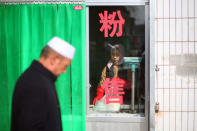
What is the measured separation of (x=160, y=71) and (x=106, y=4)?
1.54 meters

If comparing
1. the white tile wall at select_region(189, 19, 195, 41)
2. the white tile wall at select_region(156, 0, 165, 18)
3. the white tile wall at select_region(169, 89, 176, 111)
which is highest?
the white tile wall at select_region(156, 0, 165, 18)

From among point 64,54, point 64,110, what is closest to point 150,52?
point 64,110

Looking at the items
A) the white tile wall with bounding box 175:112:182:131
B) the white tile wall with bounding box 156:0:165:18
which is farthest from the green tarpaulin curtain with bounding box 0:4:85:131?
the white tile wall with bounding box 175:112:182:131

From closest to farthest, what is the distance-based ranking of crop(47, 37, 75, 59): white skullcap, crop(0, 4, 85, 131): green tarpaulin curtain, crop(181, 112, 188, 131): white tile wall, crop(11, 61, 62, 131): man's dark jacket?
crop(11, 61, 62, 131): man's dark jacket
crop(47, 37, 75, 59): white skullcap
crop(0, 4, 85, 131): green tarpaulin curtain
crop(181, 112, 188, 131): white tile wall

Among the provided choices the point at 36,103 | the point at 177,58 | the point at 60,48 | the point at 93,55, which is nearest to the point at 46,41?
the point at 93,55

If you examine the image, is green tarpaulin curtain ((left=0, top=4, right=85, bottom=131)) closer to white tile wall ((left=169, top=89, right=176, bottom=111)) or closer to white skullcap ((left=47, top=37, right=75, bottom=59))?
white tile wall ((left=169, top=89, right=176, bottom=111))

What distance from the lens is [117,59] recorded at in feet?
18.9

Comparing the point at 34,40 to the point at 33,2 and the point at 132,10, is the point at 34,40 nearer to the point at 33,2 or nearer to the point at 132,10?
the point at 33,2

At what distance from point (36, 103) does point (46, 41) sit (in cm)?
273

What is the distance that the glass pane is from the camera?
5648 millimetres

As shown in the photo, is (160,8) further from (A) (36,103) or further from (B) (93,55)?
(A) (36,103)

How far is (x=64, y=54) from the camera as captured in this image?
10.3 ft

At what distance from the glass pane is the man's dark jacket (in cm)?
268

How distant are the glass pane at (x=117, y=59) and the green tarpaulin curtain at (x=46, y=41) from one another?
30cm
